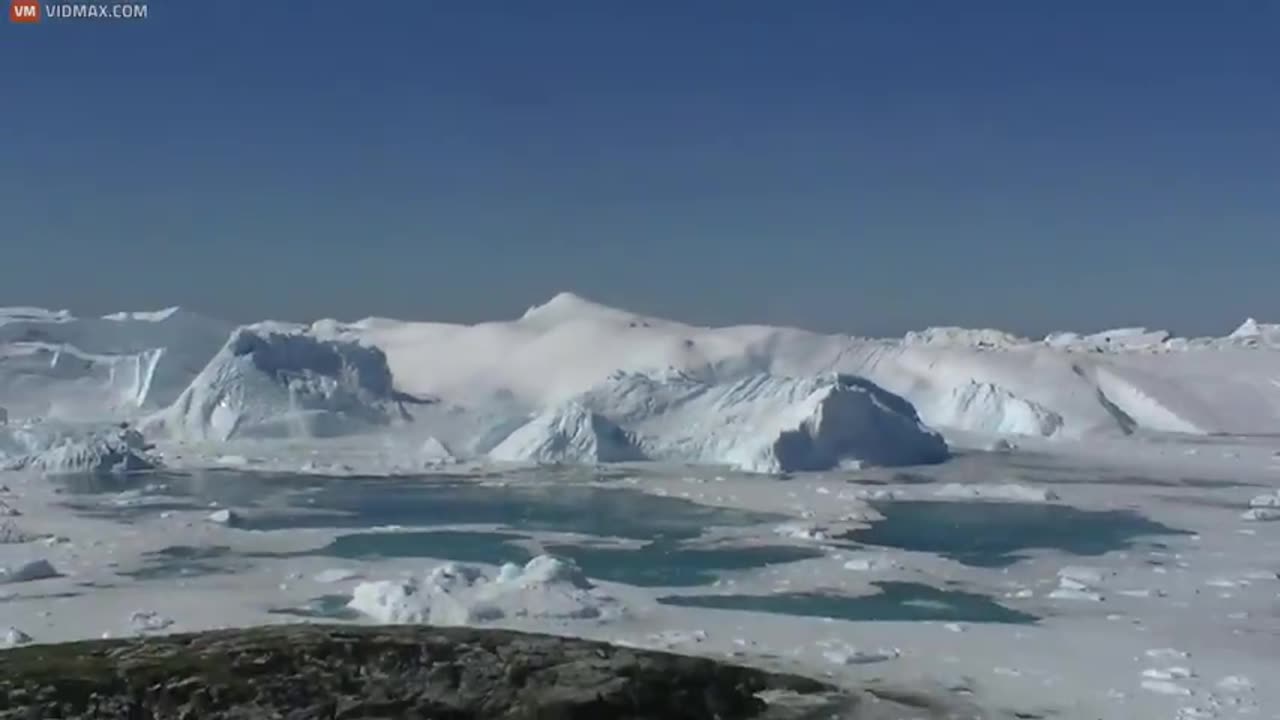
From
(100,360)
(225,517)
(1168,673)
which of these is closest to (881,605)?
(1168,673)

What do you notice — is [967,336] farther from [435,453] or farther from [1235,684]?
[1235,684]

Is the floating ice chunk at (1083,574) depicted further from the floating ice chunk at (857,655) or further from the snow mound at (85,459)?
the snow mound at (85,459)

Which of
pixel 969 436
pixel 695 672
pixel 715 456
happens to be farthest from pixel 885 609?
pixel 969 436

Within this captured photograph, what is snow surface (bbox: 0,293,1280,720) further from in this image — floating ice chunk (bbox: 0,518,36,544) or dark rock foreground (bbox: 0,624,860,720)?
dark rock foreground (bbox: 0,624,860,720)

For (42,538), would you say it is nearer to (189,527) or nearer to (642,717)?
(189,527)

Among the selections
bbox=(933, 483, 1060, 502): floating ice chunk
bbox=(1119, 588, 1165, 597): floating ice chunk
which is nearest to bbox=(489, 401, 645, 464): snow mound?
bbox=(933, 483, 1060, 502): floating ice chunk

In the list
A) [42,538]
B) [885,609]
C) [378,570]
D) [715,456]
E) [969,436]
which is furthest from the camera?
[969,436]

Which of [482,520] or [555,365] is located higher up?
[555,365]
